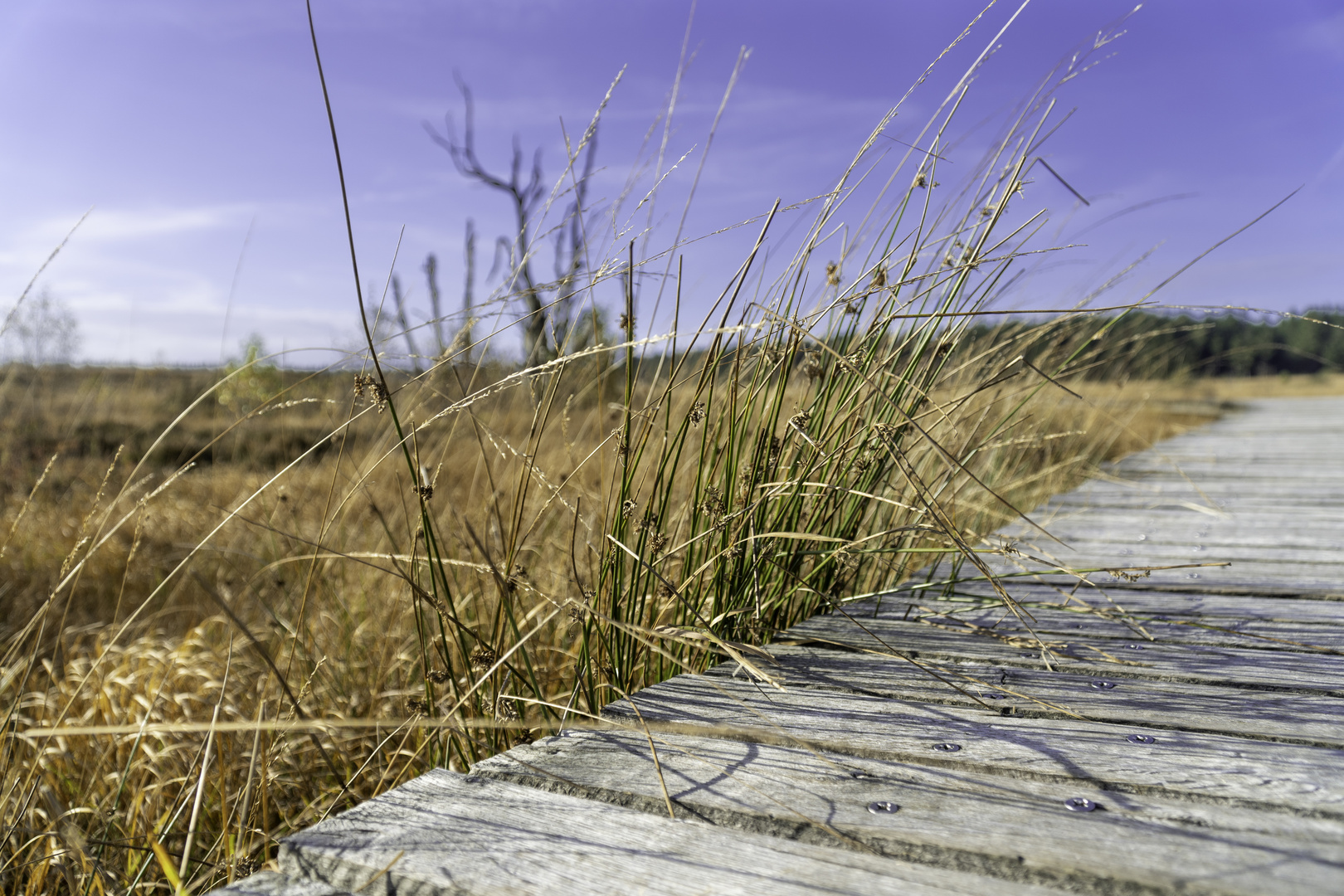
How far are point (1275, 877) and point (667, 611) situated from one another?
102 centimetres

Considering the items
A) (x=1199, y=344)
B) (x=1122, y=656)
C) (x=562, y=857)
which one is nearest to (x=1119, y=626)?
(x=1122, y=656)

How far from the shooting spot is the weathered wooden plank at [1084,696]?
94cm

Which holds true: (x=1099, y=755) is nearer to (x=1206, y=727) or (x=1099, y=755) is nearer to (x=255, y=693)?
(x=1206, y=727)

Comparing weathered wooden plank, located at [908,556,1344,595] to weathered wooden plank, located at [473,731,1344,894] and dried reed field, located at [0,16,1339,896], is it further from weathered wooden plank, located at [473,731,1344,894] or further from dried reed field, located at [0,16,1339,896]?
weathered wooden plank, located at [473,731,1344,894]

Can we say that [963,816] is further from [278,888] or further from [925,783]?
[278,888]

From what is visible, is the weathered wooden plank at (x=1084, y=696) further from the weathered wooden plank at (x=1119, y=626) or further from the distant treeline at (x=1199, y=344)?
the distant treeline at (x=1199, y=344)

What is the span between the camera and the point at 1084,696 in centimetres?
105

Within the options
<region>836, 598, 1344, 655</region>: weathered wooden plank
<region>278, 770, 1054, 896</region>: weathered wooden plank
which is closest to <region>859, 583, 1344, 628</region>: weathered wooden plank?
<region>836, 598, 1344, 655</region>: weathered wooden plank

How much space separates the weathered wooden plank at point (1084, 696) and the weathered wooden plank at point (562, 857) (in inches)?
16.3

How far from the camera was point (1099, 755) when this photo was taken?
853 mm

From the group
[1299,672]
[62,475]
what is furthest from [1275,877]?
[62,475]

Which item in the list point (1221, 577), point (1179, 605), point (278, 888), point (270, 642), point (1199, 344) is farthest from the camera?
point (1199, 344)

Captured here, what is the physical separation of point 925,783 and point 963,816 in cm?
8

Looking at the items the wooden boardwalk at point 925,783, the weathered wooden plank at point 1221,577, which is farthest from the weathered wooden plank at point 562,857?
the weathered wooden plank at point 1221,577
